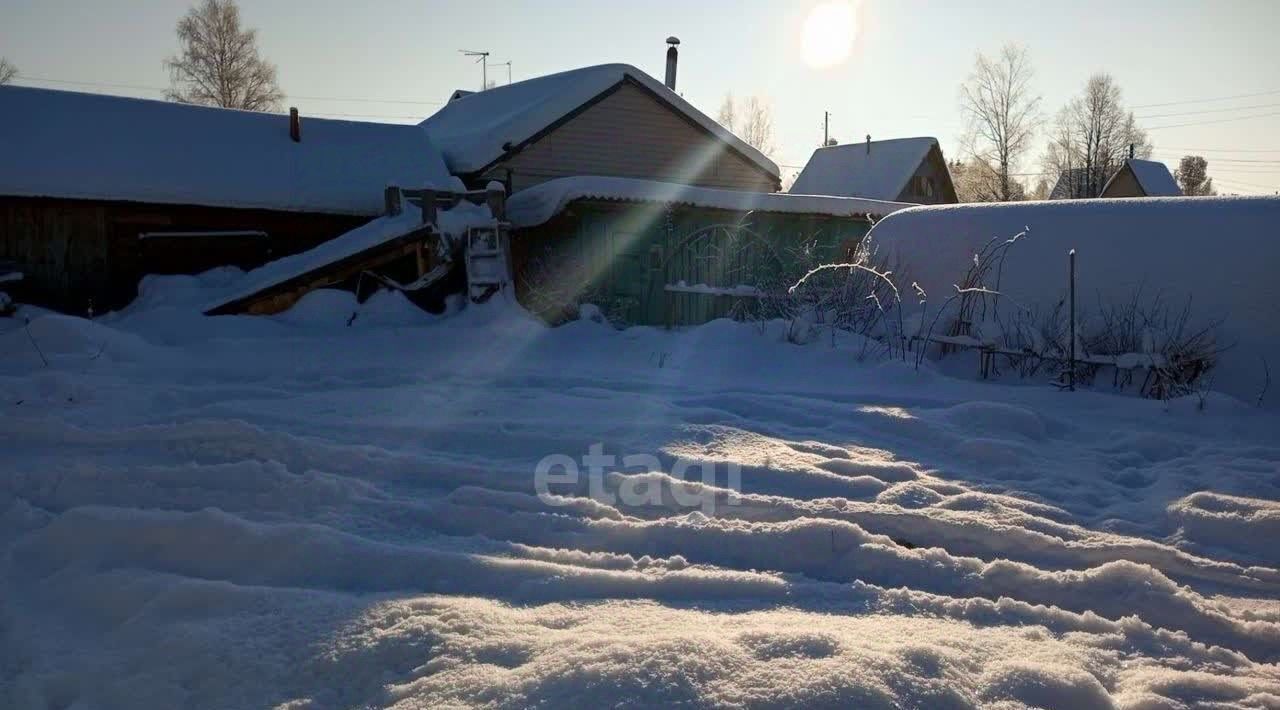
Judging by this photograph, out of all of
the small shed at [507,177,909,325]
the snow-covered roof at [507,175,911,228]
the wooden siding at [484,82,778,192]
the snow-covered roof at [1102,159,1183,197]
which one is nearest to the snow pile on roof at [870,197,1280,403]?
the small shed at [507,177,909,325]

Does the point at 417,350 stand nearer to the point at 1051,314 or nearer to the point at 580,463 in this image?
the point at 580,463

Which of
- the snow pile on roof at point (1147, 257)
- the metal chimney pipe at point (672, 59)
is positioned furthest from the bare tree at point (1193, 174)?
the snow pile on roof at point (1147, 257)

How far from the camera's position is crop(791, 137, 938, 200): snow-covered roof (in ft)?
115

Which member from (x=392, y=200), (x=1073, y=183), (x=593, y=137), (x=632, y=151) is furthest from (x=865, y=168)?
(x=392, y=200)

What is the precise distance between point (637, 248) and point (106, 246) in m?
7.49

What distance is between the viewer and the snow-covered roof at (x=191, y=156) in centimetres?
1297

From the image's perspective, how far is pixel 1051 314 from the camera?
8.59 m

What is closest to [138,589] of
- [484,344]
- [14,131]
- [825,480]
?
[825,480]

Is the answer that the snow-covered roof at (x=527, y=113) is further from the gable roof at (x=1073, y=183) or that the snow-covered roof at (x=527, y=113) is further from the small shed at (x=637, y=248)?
the gable roof at (x=1073, y=183)

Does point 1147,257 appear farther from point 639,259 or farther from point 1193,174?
point 1193,174

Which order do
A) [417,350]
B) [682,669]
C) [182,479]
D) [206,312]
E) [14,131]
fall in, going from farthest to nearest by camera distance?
[14,131], [206,312], [417,350], [182,479], [682,669]

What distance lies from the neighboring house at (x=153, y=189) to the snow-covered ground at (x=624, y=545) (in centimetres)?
665

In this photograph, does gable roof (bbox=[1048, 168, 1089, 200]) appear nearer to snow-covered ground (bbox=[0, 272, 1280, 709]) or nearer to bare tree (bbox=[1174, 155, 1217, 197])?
bare tree (bbox=[1174, 155, 1217, 197])

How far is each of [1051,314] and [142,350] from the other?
325 inches
